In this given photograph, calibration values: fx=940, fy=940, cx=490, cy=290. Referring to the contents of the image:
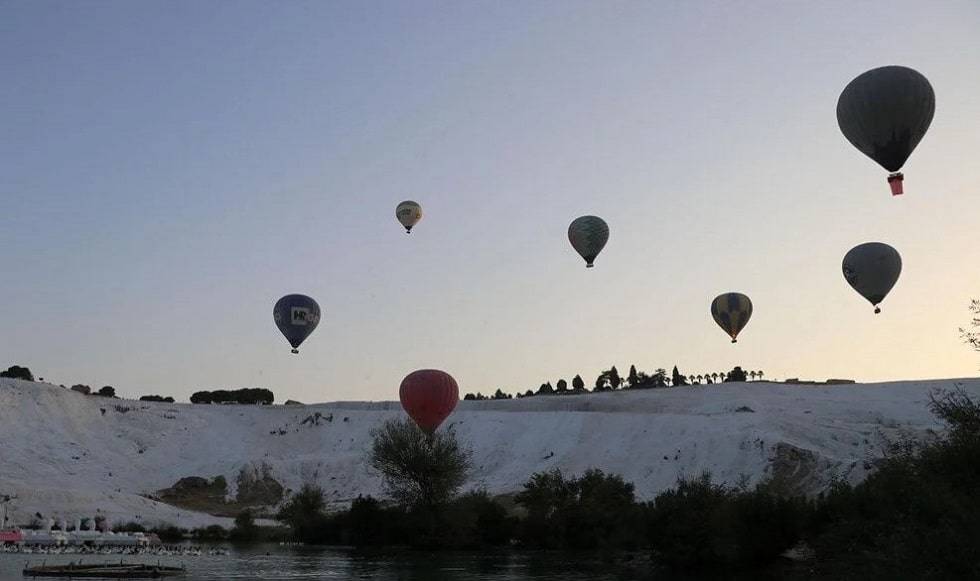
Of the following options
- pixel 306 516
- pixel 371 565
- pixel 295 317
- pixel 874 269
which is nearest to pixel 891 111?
pixel 874 269

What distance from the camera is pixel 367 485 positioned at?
7412cm

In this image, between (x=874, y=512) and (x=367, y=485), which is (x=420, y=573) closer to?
(x=874, y=512)

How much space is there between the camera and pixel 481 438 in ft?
Result: 265

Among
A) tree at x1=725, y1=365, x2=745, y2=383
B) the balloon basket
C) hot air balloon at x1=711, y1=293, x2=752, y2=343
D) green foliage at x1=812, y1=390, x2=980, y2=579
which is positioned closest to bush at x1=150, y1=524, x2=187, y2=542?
hot air balloon at x1=711, y1=293, x2=752, y2=343

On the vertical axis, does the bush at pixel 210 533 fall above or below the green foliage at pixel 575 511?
below

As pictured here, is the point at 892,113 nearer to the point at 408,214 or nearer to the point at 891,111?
the point at 891,111

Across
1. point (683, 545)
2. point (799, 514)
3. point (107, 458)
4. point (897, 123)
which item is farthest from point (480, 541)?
point (107, 458)

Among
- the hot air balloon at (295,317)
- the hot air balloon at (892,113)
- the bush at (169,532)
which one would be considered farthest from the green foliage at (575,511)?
the hot air balloon at (892,113)

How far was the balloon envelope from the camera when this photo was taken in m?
24.8

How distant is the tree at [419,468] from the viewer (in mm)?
51562

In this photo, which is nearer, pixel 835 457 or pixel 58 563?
pixel 58 563

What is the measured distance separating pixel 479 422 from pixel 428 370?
43.7m

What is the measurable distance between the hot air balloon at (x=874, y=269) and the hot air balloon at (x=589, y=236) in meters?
11.2

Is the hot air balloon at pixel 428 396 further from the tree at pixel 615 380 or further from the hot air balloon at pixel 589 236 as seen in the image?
the tree at pixel 615 380
